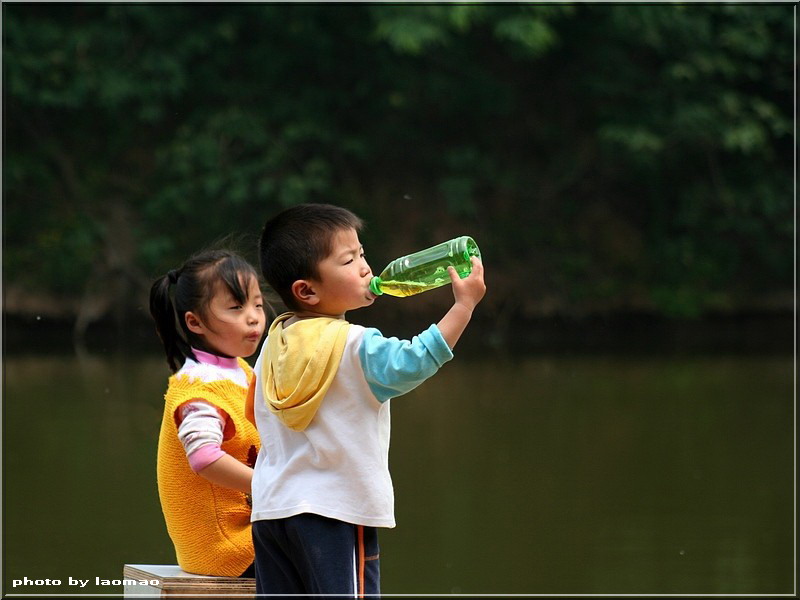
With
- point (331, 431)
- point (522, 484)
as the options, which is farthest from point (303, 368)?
point (522, 484)

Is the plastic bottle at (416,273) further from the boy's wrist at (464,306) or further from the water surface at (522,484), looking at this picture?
the water surface at (522,484)

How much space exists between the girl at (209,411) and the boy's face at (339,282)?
24 cm

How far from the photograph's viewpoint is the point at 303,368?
1.39m

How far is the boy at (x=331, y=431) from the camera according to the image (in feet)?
4.46

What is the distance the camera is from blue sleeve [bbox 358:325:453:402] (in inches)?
51.8

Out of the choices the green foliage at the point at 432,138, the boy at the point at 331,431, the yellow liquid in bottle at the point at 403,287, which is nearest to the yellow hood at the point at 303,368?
the boy at the point at 331,431

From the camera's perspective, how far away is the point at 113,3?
36.1 ft

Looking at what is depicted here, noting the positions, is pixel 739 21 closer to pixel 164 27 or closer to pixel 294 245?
pixel 164 27

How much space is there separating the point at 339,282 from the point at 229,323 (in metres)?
0.32

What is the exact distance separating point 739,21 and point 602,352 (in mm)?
3601

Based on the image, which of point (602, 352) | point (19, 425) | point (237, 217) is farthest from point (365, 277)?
point (237, 217)

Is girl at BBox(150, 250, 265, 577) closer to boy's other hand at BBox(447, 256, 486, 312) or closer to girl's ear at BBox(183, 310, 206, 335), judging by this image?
girl's ear at BBox(183, 310, 206, 335)

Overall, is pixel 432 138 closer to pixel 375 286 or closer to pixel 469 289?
pixel 375 286

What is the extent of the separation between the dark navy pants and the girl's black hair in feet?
1.23
